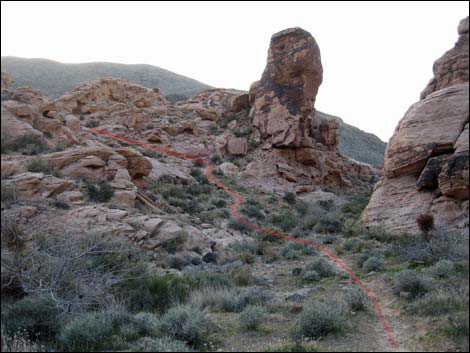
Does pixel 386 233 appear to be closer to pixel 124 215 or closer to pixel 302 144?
pixel 124 215

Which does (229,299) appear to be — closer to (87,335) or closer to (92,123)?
(87,335)

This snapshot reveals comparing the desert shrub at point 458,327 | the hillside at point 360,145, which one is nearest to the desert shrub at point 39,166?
the desert shrub at point 458,327

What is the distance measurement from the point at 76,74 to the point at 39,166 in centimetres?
5661

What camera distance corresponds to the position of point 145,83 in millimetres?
69375

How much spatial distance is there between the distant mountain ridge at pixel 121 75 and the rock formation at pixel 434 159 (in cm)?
3367

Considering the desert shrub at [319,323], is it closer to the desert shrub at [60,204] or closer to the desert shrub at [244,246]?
the desert shrub at [244,246]

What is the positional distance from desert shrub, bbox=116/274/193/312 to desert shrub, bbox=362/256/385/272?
388cm

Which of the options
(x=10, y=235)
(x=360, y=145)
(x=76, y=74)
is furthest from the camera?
(x=76, y=74)

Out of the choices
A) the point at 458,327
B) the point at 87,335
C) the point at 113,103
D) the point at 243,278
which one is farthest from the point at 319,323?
the point at 113,103

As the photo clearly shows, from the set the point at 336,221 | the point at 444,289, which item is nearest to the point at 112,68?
the point at 336,221

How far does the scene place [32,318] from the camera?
5.85 meters

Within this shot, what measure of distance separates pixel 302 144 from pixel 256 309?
2064cm

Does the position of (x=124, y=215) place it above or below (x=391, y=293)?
below

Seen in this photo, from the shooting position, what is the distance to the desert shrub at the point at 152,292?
25.9 feet
